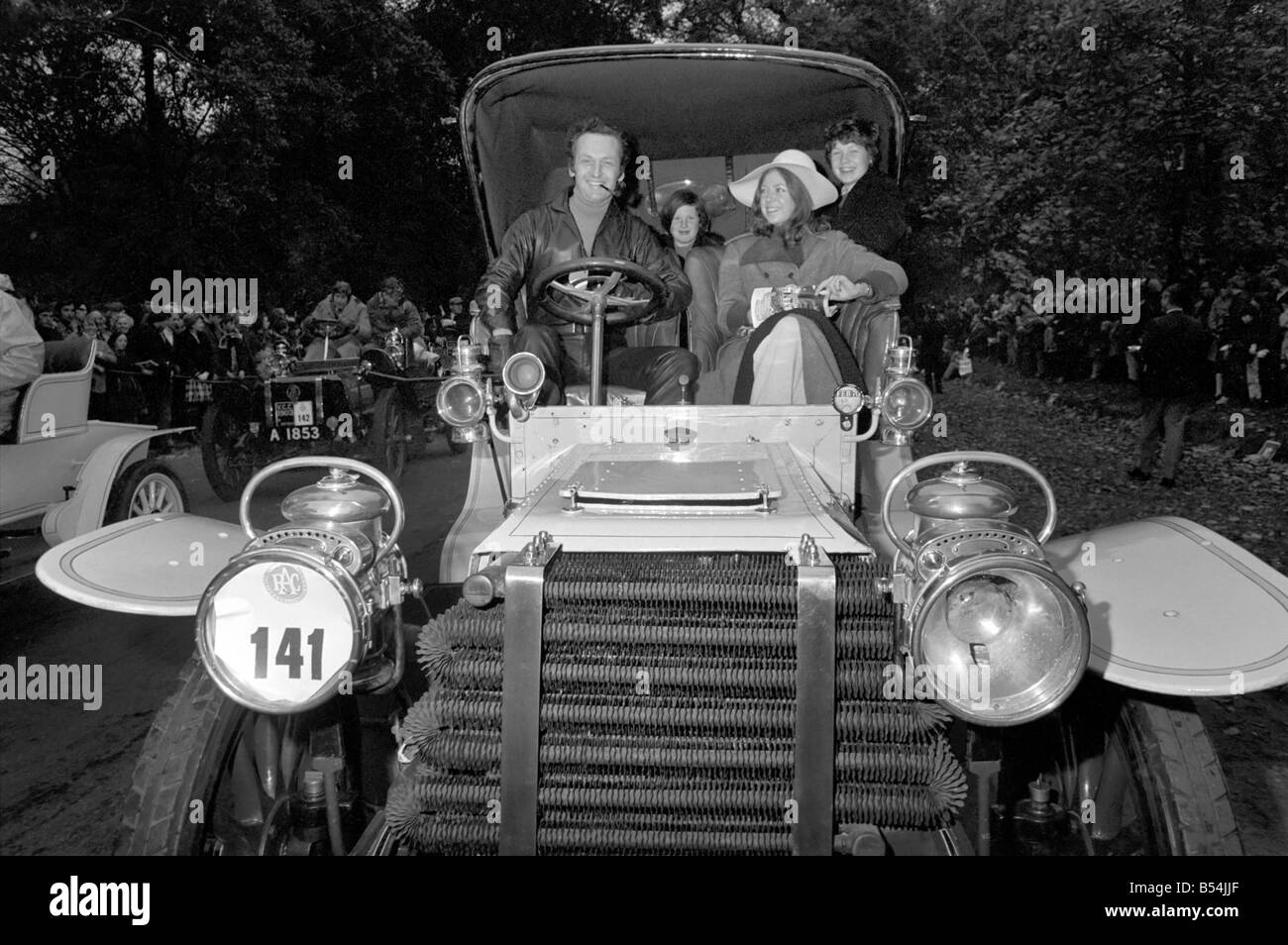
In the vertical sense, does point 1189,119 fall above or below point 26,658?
above

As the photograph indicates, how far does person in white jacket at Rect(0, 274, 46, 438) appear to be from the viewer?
18.7 ft

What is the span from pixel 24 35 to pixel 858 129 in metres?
13.4

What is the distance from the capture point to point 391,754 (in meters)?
2.96

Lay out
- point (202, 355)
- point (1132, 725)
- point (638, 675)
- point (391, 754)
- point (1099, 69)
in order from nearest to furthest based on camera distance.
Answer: point (638, 675)
point (1132, 725)
point (391, 754)
point (1099, 69)
point (202, 355)

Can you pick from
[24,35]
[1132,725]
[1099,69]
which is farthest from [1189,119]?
[24,35]

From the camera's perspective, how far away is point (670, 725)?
1819mm

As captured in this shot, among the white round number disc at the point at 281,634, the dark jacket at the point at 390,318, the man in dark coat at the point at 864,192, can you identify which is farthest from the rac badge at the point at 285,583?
the dark jacket at the point at 390,318

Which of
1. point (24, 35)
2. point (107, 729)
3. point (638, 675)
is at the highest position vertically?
point (24, 35)

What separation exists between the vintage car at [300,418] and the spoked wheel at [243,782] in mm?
6601

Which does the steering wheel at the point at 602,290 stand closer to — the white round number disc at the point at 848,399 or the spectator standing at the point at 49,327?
the white round number disc at the point at 848,399

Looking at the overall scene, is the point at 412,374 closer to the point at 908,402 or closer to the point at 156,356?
the point at 156,356

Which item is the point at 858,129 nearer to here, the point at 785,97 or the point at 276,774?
the point at 785,97

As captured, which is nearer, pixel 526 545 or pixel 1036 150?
pixel 526 545

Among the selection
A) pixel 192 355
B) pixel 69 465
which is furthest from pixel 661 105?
pixel 192 355
